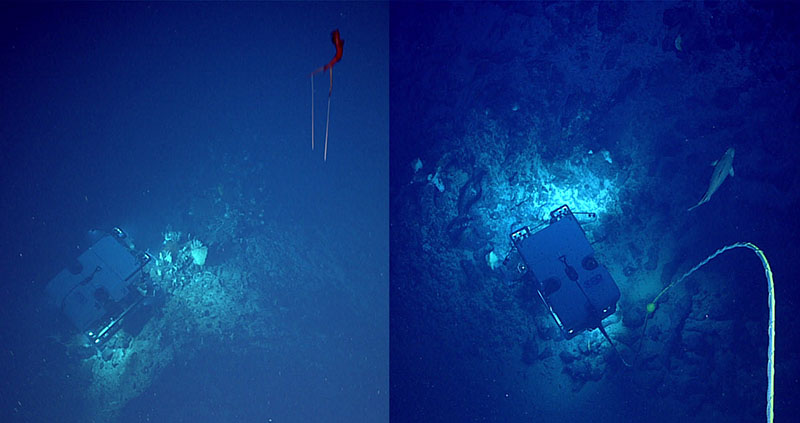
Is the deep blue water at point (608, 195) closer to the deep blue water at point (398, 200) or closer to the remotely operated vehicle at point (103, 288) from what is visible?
the deep blue water at point (398, 200)

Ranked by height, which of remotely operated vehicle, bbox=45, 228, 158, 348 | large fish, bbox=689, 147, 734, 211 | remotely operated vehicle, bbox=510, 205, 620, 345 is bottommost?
remotely operated vehicle, bbox=45, 228, 158, 348

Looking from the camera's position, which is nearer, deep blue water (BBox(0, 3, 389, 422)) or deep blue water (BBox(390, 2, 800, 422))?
deep blue water (BBox(0, 3, 389, 422))

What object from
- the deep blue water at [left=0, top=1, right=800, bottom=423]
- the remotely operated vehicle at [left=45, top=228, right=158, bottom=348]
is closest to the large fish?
the deep blue water at [left=0, top=1, right=800, bottom=423]

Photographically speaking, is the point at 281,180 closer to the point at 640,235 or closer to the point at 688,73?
the point at 640,235

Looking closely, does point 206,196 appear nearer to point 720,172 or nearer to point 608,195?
point 608,195

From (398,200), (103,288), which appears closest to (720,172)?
(398,200)

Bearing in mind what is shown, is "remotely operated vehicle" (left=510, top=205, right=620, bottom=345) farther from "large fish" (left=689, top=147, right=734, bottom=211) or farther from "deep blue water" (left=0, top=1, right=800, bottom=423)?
"large fish" (left=689, top=147, right=734, bottom=211)

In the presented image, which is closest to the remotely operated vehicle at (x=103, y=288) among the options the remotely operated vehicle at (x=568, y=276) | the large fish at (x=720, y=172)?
the remotely operated vehicle at (x=568, y=276)
